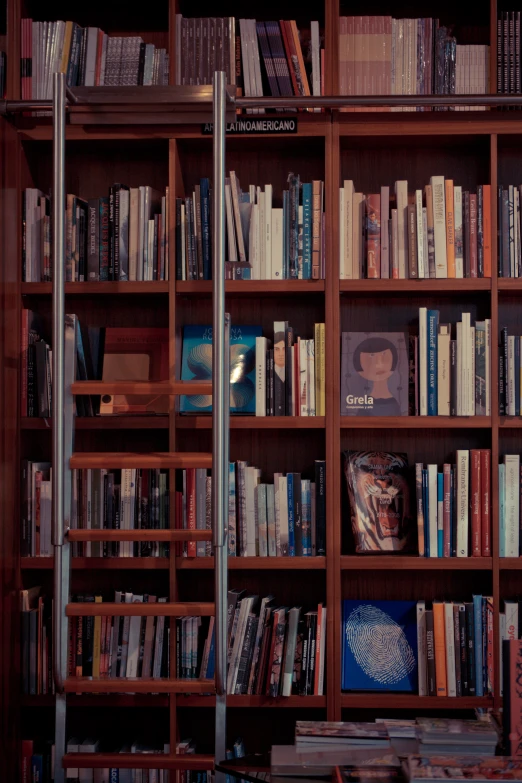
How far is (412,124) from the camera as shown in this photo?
258cm

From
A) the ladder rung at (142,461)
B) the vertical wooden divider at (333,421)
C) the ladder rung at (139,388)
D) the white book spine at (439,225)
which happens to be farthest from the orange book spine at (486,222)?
the ladder rung at (142,461)

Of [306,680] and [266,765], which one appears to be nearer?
[266,765]

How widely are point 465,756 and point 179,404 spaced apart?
139 centimetres

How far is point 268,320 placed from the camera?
9.28ft

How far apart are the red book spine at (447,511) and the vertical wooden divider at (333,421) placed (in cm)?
33

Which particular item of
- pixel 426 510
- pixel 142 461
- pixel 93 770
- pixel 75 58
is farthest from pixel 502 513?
pixel 75 58

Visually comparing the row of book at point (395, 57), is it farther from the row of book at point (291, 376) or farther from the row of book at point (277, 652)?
the row of book at point (277, 652)

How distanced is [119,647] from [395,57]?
2.06 meters

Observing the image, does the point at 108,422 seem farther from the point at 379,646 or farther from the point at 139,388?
the point at 379,646

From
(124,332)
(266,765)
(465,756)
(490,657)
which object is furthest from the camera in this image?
(124,332)

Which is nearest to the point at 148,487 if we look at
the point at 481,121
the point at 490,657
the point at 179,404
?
the point at 179,404

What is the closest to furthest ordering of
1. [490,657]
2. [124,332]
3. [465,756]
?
[465,756] < [490,657] < [124,332]

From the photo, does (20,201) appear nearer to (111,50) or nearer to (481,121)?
(111,50)

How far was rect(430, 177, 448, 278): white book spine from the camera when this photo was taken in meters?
2.57
